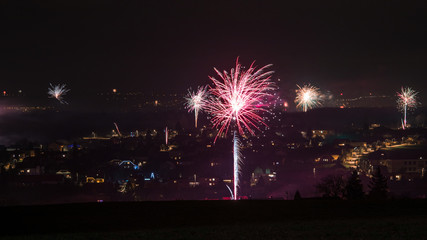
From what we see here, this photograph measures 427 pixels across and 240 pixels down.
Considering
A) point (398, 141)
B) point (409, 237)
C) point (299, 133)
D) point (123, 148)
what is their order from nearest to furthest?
1. point (409, 237)
2. point (123, 148)
3. point (398, 141)
4. point (299, 133)

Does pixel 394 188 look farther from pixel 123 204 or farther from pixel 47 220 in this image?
pixel 47 220

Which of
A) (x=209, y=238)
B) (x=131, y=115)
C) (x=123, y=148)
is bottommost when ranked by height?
(x=209, y=238)

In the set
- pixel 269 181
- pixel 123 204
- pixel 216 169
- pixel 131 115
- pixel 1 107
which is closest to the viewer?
pixel 123 204

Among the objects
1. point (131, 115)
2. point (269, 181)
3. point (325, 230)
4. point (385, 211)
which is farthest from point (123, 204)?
point (131, 115)

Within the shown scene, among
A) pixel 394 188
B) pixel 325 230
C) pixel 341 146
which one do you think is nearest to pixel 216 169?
pixel 394 188

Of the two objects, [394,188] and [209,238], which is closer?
[209,238]

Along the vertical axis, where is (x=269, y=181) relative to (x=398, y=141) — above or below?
below

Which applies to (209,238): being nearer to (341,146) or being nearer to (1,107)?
(341,146)
